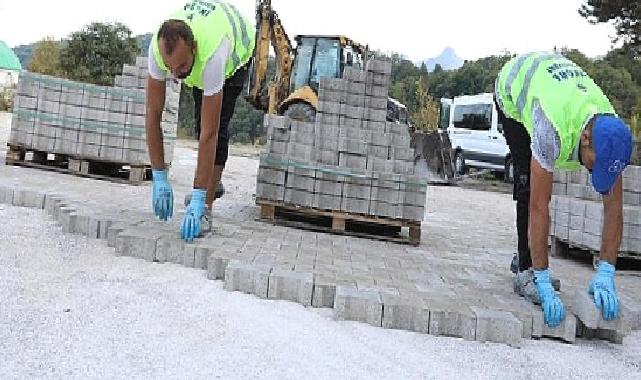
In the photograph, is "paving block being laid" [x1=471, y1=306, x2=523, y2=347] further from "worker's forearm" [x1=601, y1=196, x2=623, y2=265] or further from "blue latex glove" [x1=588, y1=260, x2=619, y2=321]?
"worker's forearm" [x1=601, y1=196, x2=623, y2=265]

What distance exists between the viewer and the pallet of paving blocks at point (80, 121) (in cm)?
700

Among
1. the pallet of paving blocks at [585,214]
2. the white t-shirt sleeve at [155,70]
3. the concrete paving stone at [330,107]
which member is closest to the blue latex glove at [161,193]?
the white t-shirt sleeve at [155,70]

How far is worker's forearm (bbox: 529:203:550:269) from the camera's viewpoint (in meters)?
2.92

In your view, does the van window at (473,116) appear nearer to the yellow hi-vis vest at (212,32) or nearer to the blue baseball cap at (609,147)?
the yellow hi-vis vest at (212,32)

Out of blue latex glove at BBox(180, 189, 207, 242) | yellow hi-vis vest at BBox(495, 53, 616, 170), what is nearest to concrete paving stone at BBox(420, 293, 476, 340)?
yellow hi-vis vest at BBox(495, 53, 616, 170)

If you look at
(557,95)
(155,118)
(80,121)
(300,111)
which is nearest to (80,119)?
(80,121)

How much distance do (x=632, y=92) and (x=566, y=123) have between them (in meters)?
26.3

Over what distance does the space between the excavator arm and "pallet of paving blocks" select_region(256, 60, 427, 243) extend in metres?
6.38

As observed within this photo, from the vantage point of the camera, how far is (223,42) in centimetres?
382

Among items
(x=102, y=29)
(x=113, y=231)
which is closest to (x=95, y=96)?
(x=113, y=231)

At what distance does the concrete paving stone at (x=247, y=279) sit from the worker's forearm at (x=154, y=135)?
1.24 m

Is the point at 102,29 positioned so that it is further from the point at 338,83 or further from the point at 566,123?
the point at 566,123

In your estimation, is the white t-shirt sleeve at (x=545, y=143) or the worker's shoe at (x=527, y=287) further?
the worker's shoe at (x=527, y=287)

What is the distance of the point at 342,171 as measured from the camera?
5.35 m
